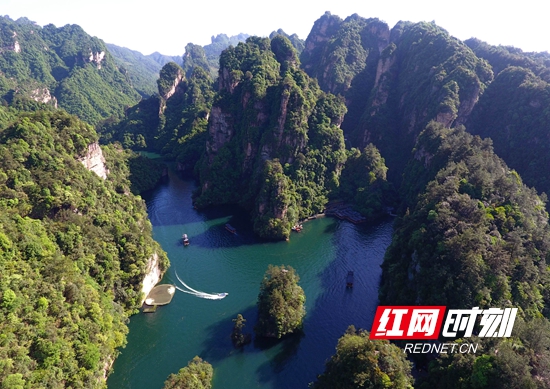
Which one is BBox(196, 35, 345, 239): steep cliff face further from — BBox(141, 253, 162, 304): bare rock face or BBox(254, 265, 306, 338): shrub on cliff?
BBox(254, 265, 306, 338): shrub on cliff

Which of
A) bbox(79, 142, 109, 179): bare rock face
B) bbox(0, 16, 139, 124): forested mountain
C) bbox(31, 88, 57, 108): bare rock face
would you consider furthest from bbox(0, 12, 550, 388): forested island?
bbox(0, 16, 139, 124): forested mountain

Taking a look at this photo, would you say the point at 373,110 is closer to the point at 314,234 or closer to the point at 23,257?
the point at 314,234

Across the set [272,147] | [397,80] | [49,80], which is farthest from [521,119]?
[49,80]

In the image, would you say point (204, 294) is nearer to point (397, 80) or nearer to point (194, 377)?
point (194, 377)

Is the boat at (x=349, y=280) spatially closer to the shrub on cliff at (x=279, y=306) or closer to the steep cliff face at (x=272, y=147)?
the shrub on cliff at (x=279, y=306)


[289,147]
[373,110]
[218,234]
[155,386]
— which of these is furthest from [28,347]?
[373,110]

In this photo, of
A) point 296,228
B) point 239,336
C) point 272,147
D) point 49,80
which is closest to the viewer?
point 239,336
